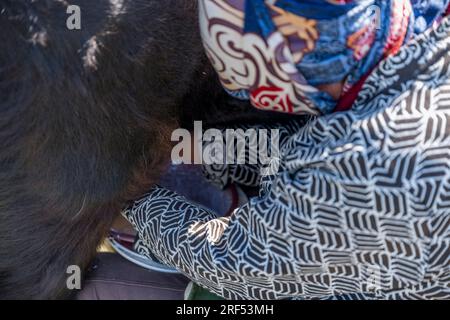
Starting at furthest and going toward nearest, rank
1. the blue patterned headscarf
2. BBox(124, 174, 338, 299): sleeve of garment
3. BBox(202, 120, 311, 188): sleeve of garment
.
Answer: BBox(202, 120, 311, 188): sleeve of garment < BBox(124, 174, 338, 299): sleeve of garment < the blue patterned headscarf

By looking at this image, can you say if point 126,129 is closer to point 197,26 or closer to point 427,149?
point 197,26

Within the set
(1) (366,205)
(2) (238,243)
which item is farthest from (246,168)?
(1) (366,205)

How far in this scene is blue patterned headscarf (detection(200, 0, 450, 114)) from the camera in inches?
27.5

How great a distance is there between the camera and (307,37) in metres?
0.71

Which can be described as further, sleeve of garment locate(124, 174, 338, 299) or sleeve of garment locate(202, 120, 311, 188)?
sleeve of garment locate(202, 120, 311, 188)

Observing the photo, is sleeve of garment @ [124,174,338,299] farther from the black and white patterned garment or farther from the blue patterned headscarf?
the blue patterned headscarf

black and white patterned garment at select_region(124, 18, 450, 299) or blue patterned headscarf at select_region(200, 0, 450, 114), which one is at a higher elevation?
blue patterned headscarf at select_region(200, 0, 450, 114)

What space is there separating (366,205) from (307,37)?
22 centimetres

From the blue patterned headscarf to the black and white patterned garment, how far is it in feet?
0.09

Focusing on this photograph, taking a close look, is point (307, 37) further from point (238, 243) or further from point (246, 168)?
point (246, 168)

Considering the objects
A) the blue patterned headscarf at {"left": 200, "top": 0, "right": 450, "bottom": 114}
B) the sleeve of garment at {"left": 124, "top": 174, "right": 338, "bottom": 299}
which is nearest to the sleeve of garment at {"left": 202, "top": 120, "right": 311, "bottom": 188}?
the sleeve of garment at {"left": 124, "top": 174, "right": 338, "bottom": 299}

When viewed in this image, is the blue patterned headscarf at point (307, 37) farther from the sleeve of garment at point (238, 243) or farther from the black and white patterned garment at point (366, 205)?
the sleeve of garment at point (238, 243)

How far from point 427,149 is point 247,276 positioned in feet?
1.07

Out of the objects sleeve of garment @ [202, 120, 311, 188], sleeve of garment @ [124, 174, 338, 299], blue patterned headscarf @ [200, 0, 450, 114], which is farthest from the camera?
sleeve of garment @ [202, 120, 311, 188]
